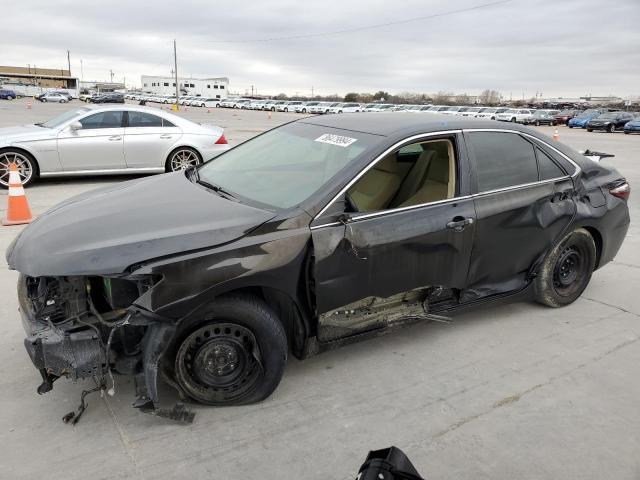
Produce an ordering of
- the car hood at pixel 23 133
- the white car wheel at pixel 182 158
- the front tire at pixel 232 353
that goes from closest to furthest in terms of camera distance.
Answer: the front tire at pixel 232 353
the car hood at pixel 23 133
the white car wheel at pixel 182 158

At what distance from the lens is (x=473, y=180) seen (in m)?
3.56

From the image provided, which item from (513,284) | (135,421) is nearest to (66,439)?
(135,421)

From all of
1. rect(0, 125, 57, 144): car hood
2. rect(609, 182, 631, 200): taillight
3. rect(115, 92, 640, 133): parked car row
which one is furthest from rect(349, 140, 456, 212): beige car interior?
rect(115, 92, 640, 133): parked car row

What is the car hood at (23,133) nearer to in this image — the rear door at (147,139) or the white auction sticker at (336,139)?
the rear door at (147,139)

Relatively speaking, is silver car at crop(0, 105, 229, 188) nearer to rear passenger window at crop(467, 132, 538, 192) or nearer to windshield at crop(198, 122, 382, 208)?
windshield at crop(198, 122, 382, 208)

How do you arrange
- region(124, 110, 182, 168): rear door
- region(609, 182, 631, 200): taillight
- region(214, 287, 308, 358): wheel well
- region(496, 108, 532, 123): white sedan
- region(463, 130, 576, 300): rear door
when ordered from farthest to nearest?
region(496, 108, 532, 123): white sedan
region(124, 110, 182, 168): rear door
region(609, 182, 631, 200): taillight
region(463, 130, 576, 300): rear door
region(214, 287, 308, 358): wheel well

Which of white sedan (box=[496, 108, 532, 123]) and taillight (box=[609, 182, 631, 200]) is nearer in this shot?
taillight (box=[609, 182, 631, 200])

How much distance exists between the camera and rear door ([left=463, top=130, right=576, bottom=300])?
142 inches

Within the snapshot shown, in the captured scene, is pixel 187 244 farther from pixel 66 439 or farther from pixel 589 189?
pixel 589 189

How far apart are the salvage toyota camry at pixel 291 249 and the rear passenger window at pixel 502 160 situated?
0.01 metres

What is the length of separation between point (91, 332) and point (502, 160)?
3020mm

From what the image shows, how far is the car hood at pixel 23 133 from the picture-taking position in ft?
26.4

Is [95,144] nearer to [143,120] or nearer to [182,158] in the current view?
[143,120]

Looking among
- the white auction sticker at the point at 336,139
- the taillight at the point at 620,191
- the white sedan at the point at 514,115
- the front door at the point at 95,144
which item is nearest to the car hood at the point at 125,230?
the white auction sticker at the point at 336,139
